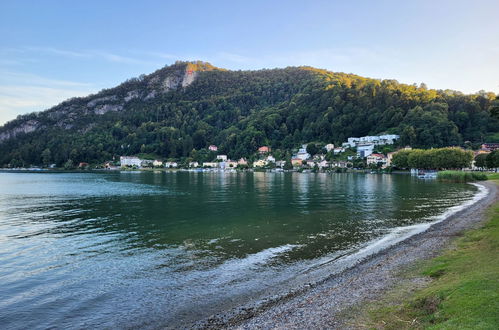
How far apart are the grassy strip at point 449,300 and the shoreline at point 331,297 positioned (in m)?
0.90

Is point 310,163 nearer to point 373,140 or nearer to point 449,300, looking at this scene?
point 373,140

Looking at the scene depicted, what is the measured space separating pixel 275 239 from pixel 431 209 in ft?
72.5

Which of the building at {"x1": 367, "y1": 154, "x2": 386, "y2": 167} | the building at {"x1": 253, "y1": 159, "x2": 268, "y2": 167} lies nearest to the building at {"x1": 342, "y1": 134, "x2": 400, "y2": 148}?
the building at {"x1": 367, "y1": 154, "x2": 386, "y2": 167}

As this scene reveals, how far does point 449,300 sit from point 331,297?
3701 millimetres

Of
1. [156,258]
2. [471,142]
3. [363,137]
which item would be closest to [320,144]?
[363,137]

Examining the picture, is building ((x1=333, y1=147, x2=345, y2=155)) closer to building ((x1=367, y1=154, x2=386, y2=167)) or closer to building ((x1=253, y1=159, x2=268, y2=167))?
building ((x1=367, y1=154, x2=386, y2=167))

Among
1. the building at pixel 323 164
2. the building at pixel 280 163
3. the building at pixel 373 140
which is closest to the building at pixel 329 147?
the building at pixel 373 140

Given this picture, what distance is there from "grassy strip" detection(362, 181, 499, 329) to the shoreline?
0.90m

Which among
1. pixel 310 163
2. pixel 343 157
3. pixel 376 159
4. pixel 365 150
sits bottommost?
pixel 310 163

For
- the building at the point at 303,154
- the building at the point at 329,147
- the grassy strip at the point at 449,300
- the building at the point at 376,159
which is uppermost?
the building at the point at 329,147

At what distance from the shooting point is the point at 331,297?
37.5 ft

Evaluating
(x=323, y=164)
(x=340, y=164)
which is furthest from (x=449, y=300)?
(x=323, y=164)

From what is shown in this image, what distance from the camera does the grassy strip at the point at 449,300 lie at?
24.8 feet

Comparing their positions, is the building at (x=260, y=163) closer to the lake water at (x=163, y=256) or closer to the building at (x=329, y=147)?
the building at (x=329, y=147)
